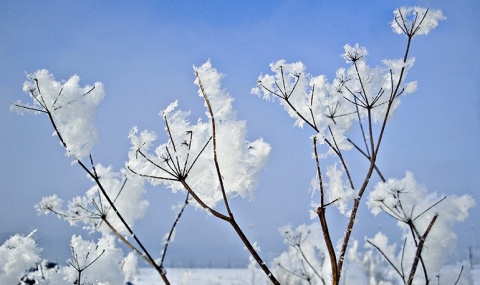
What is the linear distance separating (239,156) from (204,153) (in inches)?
4.6

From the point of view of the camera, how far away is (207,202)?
1.55 m

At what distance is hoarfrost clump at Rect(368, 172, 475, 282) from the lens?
2109 millimetres

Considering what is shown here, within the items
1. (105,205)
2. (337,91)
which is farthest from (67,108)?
(337,91)

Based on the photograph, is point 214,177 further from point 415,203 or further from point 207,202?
point 415,203

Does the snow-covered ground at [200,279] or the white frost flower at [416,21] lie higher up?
the snow-covered ground at [200,279]

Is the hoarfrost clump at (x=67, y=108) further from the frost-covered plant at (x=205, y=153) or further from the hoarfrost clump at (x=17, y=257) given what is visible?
the hoarfrost clump at (x=17, y=257)

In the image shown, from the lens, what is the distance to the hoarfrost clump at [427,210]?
211 centimetres

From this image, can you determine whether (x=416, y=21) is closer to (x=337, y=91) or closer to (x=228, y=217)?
(x=337, y=91)

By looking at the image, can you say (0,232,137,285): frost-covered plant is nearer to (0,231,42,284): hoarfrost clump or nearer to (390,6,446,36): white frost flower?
(0,231,42,284): hoarfrost clump

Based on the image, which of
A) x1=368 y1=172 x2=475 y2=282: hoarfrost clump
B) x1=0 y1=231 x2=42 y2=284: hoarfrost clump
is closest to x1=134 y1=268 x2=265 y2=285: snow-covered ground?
x1=0 y1=231 x2=42 y2=284: hoarfrost clump

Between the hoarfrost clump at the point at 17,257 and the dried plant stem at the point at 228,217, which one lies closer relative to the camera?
the dried plant stem at the point at 228,217

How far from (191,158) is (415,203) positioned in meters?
1.21

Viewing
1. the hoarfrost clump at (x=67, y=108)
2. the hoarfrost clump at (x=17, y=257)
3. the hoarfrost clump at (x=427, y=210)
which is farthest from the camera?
the hoarfrost clump at (x=17, y=257)

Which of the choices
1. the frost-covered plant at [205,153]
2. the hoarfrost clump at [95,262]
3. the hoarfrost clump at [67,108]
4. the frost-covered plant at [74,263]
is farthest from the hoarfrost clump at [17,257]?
the frost-covered plant at [205,153]
